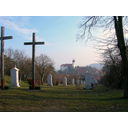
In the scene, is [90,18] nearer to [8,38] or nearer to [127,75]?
[127,75]

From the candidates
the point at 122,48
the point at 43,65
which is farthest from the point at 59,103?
the point at 43,65

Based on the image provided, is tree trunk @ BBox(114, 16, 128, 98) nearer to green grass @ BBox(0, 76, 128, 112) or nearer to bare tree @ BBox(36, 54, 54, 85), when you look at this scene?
green grass @ BBox(0, 76, 128, 112)

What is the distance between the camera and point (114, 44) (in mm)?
9117

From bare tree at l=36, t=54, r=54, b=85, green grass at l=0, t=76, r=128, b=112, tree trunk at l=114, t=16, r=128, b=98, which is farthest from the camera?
bare tree at l=36, t=54, r=54, b=85

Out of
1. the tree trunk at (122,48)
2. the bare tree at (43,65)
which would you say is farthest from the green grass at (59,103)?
the bare tree at (43,65)

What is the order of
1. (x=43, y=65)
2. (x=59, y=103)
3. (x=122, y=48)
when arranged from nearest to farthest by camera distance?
(x=59, y=103) → (x=122, y=48) → (x=43, y=65)

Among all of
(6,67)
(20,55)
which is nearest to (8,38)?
(6,67)

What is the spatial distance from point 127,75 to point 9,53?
3453cm

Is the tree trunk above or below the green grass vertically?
above

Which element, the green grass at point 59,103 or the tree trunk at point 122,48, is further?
the tree trunk at point 122,48

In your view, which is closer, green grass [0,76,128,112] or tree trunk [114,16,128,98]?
green grass [0,76,128,112]

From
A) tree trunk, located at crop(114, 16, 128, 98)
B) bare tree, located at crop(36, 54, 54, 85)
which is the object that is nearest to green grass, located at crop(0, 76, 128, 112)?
tree trunk, located at crop(114, 16, 128, 98)

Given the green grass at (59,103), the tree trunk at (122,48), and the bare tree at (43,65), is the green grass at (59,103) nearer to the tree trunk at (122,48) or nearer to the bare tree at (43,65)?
the tree trunk at (122,48)

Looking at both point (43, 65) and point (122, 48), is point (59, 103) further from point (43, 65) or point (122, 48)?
point (43, 65)
